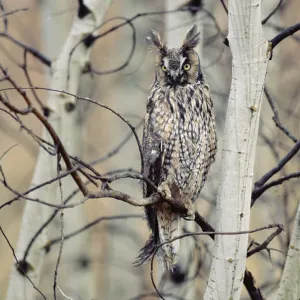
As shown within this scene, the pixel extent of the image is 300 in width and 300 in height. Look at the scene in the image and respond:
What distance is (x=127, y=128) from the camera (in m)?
5.41

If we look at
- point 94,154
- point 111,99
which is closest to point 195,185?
point 111,99

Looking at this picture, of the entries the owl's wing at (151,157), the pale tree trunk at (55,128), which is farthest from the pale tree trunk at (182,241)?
the owl's wing at (151,157)

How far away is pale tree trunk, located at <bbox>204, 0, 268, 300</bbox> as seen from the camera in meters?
1.47

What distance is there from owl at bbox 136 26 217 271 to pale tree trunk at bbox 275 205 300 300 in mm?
474

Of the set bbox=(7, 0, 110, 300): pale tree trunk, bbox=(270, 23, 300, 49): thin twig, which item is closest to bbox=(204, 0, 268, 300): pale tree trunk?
bbox=(270, 23, 300, 49): thin twig

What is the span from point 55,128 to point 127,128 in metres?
3.02

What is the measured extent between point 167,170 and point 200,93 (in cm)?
32

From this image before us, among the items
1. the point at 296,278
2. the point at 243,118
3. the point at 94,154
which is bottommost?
the point at 296,278

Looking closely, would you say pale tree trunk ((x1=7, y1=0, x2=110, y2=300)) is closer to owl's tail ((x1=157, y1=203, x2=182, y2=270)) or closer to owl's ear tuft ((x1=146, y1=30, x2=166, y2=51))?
owl's ear tuft ((x1=146, y1=30, x2=166, y2=51))

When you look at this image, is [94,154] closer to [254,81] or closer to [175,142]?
[175,142]

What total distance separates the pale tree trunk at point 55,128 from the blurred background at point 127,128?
0.42 m

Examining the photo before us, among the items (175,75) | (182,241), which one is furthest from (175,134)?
(182,241)

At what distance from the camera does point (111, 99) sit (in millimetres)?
5953

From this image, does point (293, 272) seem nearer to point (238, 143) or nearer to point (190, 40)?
point (238, 143)
